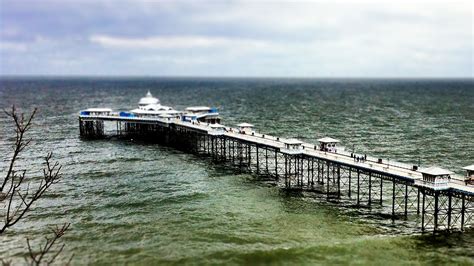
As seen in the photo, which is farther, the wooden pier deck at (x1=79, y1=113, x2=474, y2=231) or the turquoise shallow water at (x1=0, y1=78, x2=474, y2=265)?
the wooden pier deck at (x1=79, y1=113, x2=474, y2=231)

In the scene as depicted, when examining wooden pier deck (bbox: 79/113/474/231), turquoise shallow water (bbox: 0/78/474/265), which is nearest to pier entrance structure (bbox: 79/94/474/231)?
wooden pier deck (bbox: 79/113/474/231)

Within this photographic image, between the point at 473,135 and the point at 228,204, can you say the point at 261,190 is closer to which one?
the point at 228,204


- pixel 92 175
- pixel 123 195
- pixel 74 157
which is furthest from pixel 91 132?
pixel 123 195

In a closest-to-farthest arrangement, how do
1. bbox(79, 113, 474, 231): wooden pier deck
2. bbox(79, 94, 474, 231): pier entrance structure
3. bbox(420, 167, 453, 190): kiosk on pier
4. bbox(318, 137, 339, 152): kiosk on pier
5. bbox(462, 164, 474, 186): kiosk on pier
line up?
bbox(420, 167, 453, 190): kiosk on pier < bbox(462, 164, 474, 186): kiosk on pier < bbox(79, 94, 474, 231): pier entrance structure < bbox(79, 113, 474, 231): wooden pier deck < bbox(318, 137, 339, 152): kiosk on pier

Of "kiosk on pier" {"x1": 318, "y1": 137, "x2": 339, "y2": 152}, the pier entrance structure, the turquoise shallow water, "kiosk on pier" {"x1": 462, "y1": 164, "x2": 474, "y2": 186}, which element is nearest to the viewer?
the turquoise shallow water

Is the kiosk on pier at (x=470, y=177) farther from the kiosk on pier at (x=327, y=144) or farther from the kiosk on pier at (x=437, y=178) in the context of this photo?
the kiosk on pier at (x=327, y=144)

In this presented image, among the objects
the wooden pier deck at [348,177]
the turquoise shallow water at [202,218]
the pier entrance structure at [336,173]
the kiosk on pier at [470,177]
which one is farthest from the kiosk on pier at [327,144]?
the kiosk on pier at [470,177]

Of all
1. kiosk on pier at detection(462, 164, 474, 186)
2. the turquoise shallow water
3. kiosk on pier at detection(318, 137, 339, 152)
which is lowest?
the turquoise shallow water

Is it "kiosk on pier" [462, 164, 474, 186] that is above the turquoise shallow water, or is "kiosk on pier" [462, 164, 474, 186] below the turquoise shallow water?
above

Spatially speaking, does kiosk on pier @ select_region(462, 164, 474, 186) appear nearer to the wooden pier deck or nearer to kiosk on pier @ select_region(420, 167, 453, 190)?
the wooden pier deck
